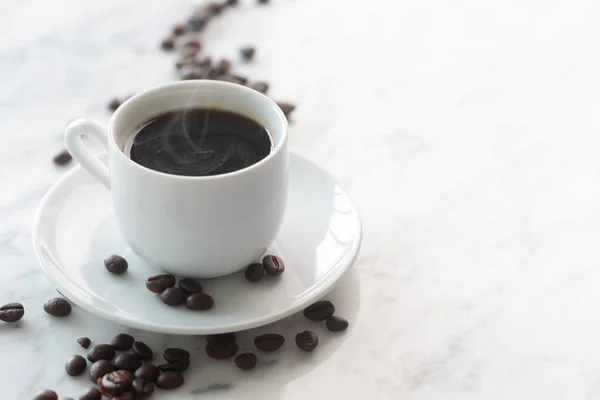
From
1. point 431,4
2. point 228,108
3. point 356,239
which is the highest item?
point 228,108

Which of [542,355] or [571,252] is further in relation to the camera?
[571,252]

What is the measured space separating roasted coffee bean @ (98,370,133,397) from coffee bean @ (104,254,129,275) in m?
0.19

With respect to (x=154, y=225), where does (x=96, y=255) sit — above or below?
below

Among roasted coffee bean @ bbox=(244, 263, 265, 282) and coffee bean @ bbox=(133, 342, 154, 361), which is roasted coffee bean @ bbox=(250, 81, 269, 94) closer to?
roasted coffee bean @ bbox=(244, 263, 265, 282)

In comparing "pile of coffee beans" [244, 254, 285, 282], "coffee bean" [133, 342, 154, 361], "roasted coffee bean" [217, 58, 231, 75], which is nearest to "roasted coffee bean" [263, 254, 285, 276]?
"pile of coffee beans" [244, 254, 285, 282]

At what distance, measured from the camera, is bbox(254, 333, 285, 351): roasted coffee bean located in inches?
46.3

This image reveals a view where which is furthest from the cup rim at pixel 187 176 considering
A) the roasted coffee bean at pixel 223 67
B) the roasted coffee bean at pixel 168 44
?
the roasted coffee bean at pixel 168 44

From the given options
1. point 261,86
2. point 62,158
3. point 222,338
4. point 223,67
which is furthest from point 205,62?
point 222,338

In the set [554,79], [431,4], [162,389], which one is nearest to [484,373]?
[162,389]

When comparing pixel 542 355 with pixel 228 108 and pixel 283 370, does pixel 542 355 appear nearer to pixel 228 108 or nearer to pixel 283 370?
pixel 283 370

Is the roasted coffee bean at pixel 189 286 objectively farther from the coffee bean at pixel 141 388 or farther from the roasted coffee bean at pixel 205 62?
the roasted coffee bean at pixel 205 62

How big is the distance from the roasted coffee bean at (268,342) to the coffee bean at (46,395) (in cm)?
29

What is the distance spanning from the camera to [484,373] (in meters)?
1.19

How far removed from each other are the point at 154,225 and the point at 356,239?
33cm
